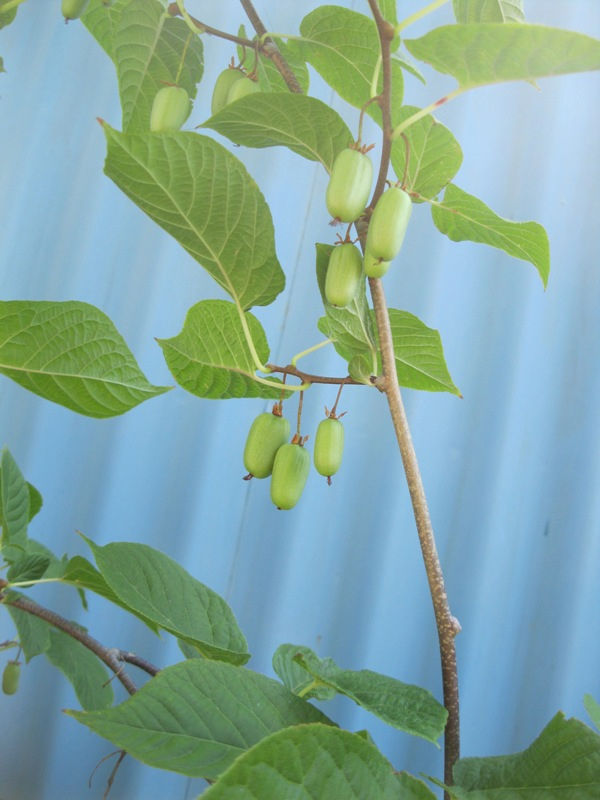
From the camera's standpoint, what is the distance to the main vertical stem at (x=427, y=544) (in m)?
0.46

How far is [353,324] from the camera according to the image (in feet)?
1.63

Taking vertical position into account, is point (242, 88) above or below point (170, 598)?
above

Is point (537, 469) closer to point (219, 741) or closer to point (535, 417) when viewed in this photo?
point (535, 417)

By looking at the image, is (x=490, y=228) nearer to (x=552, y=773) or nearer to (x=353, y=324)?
(x=353, y=324)

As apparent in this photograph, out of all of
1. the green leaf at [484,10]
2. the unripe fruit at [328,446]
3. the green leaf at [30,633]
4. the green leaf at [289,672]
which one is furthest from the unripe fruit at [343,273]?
the green leaf at [30,633]

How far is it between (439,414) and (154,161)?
39.8 inches

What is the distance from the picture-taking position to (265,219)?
0.47 m

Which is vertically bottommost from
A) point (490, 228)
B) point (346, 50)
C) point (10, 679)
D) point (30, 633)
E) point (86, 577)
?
point (10, 679)

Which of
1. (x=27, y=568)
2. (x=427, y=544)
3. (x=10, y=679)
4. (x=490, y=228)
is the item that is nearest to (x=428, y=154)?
(x=490, y=228)

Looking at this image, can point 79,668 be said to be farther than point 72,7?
Yes

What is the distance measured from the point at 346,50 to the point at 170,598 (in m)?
0.42

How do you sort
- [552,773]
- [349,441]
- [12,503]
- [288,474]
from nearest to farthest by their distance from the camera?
[552,773] → [288,474] → [12,503] → [349,441]

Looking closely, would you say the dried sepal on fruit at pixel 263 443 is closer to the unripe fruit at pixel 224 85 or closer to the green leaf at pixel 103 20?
the unripe fruit at pixel 224 85

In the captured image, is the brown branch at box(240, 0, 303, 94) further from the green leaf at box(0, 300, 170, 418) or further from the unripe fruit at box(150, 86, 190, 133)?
the green leaf at box(0, 300, 170, 418)
